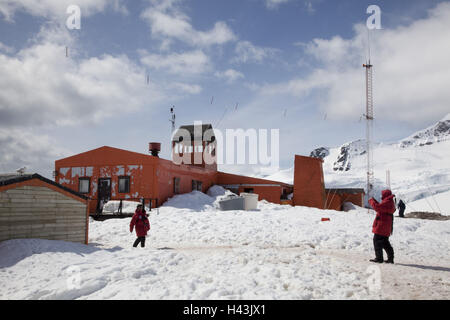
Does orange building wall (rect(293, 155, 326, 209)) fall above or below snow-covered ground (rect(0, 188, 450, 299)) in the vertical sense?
above

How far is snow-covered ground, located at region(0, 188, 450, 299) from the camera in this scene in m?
5.37

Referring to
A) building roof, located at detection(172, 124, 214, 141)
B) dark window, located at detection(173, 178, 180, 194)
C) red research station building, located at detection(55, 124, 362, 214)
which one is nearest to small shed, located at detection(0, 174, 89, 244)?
red research station building, located at detection(55, 124, 362, 214)

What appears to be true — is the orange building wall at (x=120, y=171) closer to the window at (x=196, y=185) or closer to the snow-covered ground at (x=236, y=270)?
the window at (x=196, y=185)

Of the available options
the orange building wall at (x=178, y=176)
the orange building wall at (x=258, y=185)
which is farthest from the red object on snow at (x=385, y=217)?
the orange building wall at (x=258, y=185)

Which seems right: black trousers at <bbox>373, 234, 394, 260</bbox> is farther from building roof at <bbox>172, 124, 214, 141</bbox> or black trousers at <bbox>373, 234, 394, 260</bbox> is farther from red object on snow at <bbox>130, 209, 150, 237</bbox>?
building roof at <bbox>172, 124, 214, 141</bbox>

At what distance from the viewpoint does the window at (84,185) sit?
2303 cm

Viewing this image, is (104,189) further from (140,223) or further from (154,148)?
(140,223)

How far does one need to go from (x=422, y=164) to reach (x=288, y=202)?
14342 centimetres

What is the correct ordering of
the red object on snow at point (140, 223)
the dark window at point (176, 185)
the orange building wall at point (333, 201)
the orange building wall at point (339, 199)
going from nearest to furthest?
1. the red object on snow at point (140, 223)
2. the dark window at point (176, 185)
3. the orange building wall at point (333, 201)
4. the orange building wall at point (339, 199)

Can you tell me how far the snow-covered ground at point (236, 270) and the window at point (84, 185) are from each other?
12262 millimetres

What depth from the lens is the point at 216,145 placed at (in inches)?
1345

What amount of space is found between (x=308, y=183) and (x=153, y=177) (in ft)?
46.4

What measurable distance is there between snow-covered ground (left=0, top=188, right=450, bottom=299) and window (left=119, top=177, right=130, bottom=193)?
402 inches

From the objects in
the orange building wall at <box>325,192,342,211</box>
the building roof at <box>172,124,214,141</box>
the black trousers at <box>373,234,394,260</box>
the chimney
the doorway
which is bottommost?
the orange building wall at <box>325,192,342,211</box>
